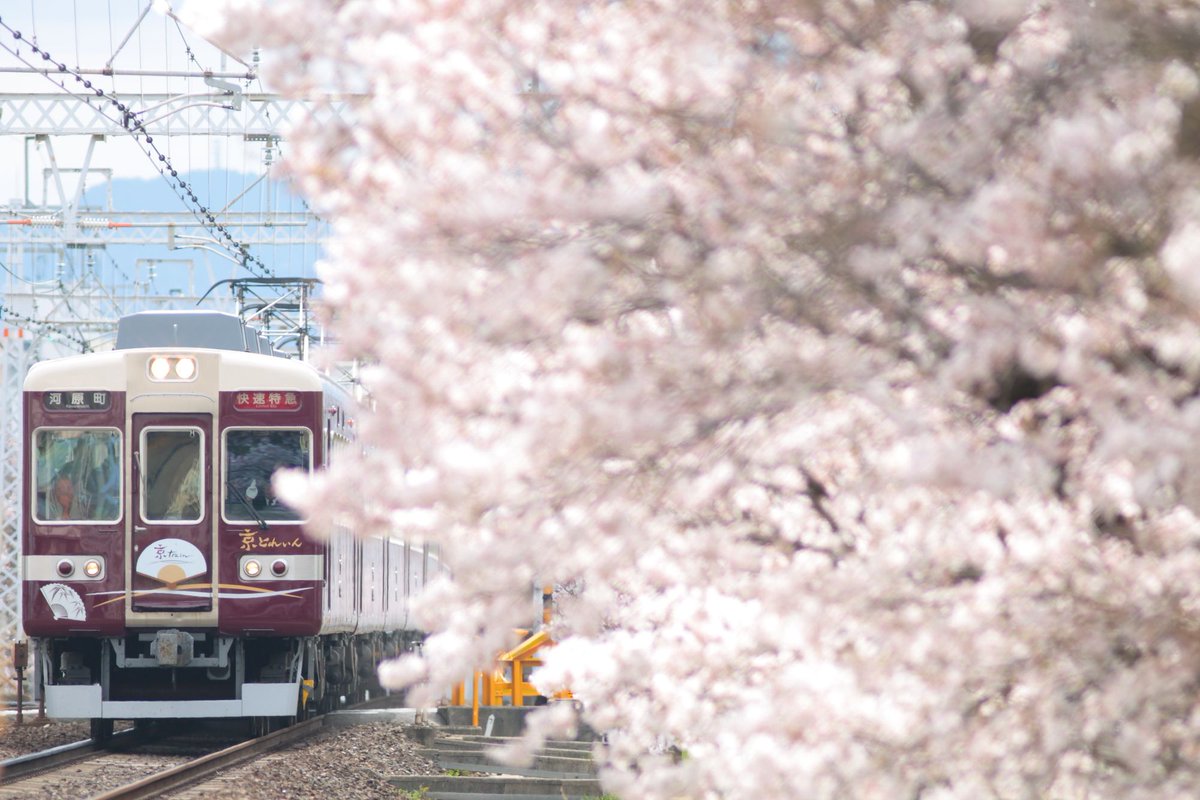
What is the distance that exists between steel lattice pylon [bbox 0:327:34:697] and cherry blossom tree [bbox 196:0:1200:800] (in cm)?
2115

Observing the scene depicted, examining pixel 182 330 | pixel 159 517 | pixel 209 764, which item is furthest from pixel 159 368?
pixel 209 764

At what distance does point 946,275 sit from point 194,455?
9.72 meters

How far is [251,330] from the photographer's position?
1301 cm

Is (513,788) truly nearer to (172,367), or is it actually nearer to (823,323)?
(172,367)

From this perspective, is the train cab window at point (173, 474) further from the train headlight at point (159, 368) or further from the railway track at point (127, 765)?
the railway track at point (127, 765)

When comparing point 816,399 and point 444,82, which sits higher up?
point 444,82

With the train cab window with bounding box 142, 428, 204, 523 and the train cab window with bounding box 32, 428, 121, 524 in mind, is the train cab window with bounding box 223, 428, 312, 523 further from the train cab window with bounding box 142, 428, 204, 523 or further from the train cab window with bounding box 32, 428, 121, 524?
the train cab window with bounding box 32, 428, 121, 524

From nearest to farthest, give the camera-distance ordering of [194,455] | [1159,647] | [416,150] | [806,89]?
[1159,647]
[806,89]
[416,150]
[194,455]

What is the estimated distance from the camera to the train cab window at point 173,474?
1229 cm

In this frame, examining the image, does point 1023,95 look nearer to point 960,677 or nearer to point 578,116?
point 578,116

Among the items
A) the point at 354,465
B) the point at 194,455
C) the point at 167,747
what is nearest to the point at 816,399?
the point at 354,465

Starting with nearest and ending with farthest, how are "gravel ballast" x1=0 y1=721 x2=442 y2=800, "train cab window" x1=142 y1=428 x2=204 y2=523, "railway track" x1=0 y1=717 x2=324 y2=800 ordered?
"railway track" x1=0 y1=717 x2=324 y2=800 < "gravel ballast" x1=0 y1=721 x2=442 y2=800 < "train cab window" x1=142 y1=428 x2=204 y2=523

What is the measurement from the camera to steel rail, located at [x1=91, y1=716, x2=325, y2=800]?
936cm

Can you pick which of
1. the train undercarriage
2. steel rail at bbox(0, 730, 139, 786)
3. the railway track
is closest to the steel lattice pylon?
the railway track
